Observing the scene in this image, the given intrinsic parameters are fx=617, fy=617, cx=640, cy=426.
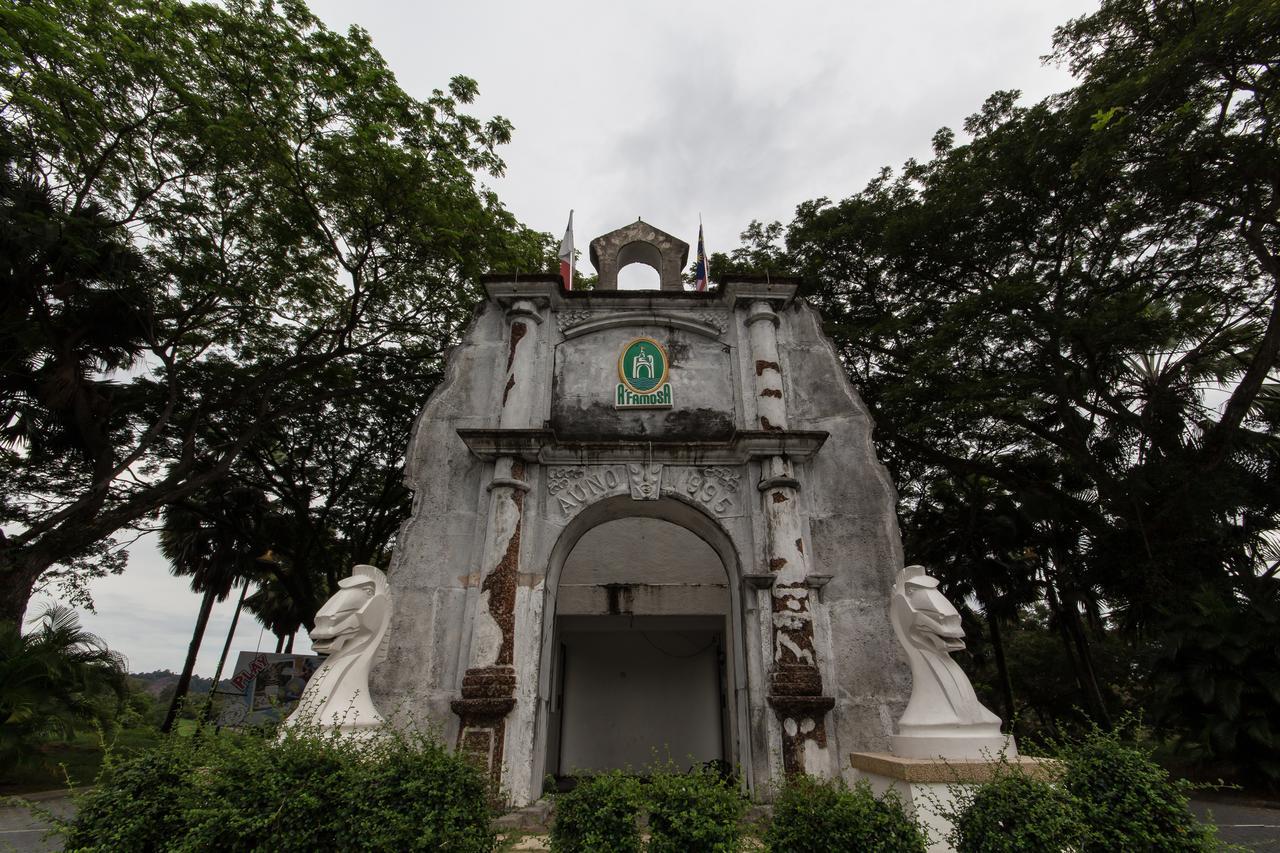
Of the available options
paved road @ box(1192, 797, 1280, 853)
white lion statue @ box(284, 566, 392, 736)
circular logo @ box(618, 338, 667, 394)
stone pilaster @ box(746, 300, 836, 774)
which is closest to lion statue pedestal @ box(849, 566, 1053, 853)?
stone pilaster @ box(746, 300, 836, 774)

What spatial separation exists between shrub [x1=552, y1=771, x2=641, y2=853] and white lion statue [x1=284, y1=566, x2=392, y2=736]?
275 cm

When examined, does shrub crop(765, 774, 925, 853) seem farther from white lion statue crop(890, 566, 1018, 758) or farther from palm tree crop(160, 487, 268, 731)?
palm tree crop(160, 487, 268, 731)

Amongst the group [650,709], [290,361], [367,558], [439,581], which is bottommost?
[650,709]

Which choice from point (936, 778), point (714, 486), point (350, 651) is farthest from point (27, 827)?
point (936, 778)

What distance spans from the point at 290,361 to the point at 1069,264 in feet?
57.6

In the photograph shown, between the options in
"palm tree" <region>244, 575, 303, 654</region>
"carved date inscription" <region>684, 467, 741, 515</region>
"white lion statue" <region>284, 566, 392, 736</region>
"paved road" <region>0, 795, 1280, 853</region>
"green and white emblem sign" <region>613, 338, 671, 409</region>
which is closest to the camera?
"white lion statue" <region>284, 566, 392, 736</region>

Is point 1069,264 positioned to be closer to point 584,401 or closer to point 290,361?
point 584,401

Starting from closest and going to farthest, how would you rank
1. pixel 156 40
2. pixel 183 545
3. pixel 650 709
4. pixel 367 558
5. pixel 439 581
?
pixel 439 581 < pixel 156 40 < pixel 650 709 < pixel 367 558 < pixel 183 545

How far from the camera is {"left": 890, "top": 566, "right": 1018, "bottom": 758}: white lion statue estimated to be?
5930 millimetres

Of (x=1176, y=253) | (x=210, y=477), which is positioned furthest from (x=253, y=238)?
(x=1176, y=253)

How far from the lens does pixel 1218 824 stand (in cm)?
884

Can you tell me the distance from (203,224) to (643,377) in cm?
1013

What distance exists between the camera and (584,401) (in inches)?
364

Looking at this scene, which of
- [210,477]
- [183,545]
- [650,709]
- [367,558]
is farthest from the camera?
[183,545]
